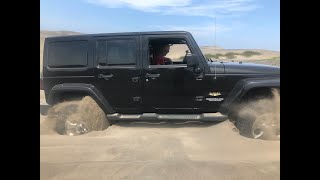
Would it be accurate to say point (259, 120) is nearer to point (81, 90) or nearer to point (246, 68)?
point (246, 68)

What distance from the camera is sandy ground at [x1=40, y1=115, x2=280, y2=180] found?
4223mm

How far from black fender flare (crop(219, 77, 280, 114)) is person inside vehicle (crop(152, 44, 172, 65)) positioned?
0.98 meters

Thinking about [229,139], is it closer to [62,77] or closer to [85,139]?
[85,139]

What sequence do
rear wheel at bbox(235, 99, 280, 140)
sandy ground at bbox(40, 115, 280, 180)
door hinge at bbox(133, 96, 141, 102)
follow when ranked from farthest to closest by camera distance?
door hinge at bbox(133, 96, 141, 102) < rear wheel at bbox(235, 99, 280, 140) < sandy ground at bbox(40, 115, 280, 180)

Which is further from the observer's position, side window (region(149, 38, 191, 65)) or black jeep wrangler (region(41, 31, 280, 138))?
side window (region(149, 38, 191, 65))

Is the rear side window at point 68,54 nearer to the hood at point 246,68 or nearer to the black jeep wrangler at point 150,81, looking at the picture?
the black jeep wrangler at point 150,81

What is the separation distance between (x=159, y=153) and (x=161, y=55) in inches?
59.5

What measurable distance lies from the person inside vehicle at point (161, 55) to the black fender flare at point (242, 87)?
3.20 feet

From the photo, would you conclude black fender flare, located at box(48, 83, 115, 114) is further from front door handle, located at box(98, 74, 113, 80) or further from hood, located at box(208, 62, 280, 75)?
hood, located at box(208, 62, 280, 75)

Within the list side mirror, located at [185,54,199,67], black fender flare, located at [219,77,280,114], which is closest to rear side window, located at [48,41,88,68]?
side mirror, located at [185,54,199,67]

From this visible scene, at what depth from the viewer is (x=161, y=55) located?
18.0ft

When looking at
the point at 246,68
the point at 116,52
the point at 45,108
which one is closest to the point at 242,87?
the point at 246,68
